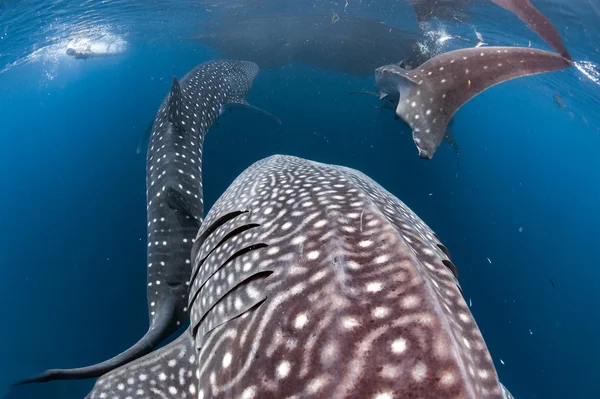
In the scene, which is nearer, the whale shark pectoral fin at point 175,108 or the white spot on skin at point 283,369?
the white spot on skin at point 283,369

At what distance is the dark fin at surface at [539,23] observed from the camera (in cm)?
295

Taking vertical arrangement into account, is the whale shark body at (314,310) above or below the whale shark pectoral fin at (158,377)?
above

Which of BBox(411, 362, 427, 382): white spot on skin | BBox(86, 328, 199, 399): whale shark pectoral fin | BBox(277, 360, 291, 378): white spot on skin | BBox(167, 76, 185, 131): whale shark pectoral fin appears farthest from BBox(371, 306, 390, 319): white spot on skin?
BBox(167, 76, 185, 131): whale shark pectoral fin

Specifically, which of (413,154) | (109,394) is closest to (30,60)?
(413,154)

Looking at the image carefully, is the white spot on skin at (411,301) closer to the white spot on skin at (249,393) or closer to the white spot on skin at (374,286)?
the white spot on skin at (374,286)

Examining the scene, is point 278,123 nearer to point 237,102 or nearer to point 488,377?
point 237,102

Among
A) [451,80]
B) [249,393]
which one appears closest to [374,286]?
[249,393]

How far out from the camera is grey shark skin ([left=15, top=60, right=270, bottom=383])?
2.95 m

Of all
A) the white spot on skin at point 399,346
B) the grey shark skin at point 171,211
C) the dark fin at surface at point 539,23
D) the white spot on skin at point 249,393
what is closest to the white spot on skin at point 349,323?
the white spot on skin at point 399,346

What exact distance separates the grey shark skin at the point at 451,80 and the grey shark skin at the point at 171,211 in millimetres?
2714

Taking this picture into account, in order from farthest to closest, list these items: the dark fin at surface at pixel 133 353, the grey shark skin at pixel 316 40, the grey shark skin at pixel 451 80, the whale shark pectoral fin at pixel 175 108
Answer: the grey shark skin at pixel 316 40 < the whale shark pectoral fin at pixel 175 108 < the grey shark skin at pixel 451 80 < the dark fin at surface at pixel 133 353

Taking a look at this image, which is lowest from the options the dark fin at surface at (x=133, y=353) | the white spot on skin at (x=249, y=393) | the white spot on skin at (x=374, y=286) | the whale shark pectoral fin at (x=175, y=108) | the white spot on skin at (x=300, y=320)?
the dark fin at surface at (x=133, y=353)

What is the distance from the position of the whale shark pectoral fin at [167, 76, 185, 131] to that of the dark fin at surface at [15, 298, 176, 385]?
10.2ft

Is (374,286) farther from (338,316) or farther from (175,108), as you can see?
(175,108)
